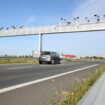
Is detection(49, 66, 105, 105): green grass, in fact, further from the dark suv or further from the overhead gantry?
the overhead gantry

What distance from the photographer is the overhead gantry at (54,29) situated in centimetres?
3650

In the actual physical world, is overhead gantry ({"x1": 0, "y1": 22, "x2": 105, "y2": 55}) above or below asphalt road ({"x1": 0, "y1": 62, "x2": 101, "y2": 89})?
above

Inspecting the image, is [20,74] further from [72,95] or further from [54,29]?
[54,29]

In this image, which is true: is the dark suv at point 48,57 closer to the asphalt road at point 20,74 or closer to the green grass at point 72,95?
the asphalt road at point 20,74

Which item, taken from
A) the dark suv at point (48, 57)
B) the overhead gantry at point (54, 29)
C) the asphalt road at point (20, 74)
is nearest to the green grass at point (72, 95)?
the asphalt road at point (20, 74)

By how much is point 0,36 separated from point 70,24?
18.3 meters

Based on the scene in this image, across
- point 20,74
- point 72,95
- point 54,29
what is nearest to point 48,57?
point 54,29

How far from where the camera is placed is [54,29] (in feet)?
135

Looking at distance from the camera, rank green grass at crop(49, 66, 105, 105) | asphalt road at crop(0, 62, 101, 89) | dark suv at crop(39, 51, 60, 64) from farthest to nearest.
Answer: dark suv at crop(39, 51, 60, 64) < asphalt road at crop(0, 62, 101, 89) < green grass at crop(49, 66, 105, 105)

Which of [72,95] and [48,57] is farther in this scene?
[48,57]

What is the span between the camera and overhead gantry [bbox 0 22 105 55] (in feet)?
120

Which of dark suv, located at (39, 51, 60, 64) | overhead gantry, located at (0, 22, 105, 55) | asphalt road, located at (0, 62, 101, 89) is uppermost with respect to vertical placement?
overhead gantry, located at (0, 22, 105, 55)

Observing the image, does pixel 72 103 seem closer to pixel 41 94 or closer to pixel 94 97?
pixel 94 97

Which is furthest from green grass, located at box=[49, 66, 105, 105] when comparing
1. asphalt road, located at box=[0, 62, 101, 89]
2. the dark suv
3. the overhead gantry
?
the overhead gantry
